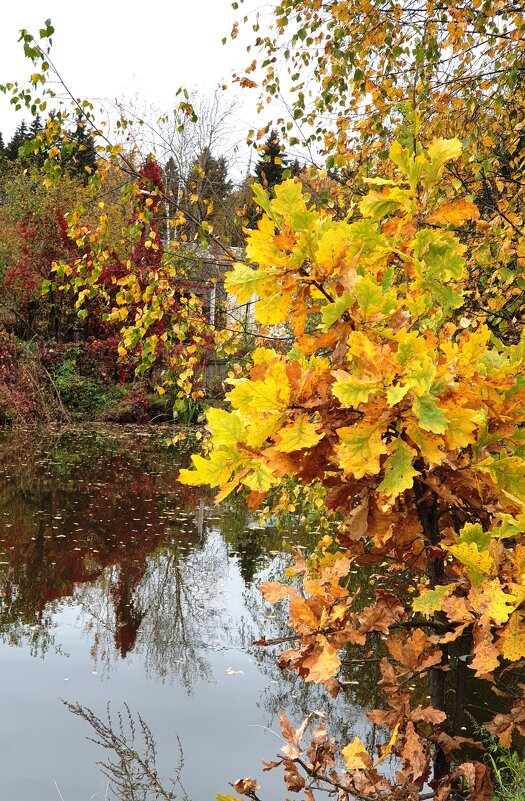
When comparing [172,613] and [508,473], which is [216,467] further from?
[172,613]

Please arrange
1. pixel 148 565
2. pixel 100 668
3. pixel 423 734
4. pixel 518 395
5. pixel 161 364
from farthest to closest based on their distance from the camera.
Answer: pixel 161 364, pixel 148 565, pixel 100 668, pixel 423 734, pixel 518 395

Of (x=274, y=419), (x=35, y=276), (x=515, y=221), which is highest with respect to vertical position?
(x=35, y=276)

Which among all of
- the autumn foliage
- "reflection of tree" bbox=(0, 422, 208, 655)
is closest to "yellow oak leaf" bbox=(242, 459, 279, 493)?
the autumn foliage

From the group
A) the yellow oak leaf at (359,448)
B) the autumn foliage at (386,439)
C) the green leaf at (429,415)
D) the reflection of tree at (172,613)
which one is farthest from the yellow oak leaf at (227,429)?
the reflection of tree at (172,613)

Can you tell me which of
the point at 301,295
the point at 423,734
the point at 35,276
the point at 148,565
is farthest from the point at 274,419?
the point at 35,276

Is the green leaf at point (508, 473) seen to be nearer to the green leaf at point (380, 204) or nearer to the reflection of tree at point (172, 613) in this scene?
the green leaf at point (380, 204)

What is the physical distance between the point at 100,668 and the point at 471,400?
14.4ft

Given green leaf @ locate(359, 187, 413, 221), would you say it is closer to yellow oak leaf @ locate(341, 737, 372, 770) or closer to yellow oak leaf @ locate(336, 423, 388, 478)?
yellow oak leaf @ locate(336, 423, 388, 478)

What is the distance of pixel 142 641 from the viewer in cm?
546

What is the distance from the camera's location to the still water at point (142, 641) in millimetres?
4031

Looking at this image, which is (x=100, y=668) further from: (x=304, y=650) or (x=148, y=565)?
(x=304, y=650)

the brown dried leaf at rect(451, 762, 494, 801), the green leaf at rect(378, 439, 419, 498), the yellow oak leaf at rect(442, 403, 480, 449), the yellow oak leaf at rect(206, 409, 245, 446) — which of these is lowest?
the brown dried leaf at rect(451, 762, 494, 801)

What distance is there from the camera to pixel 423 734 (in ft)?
→ 4.61

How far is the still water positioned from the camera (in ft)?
13.2
